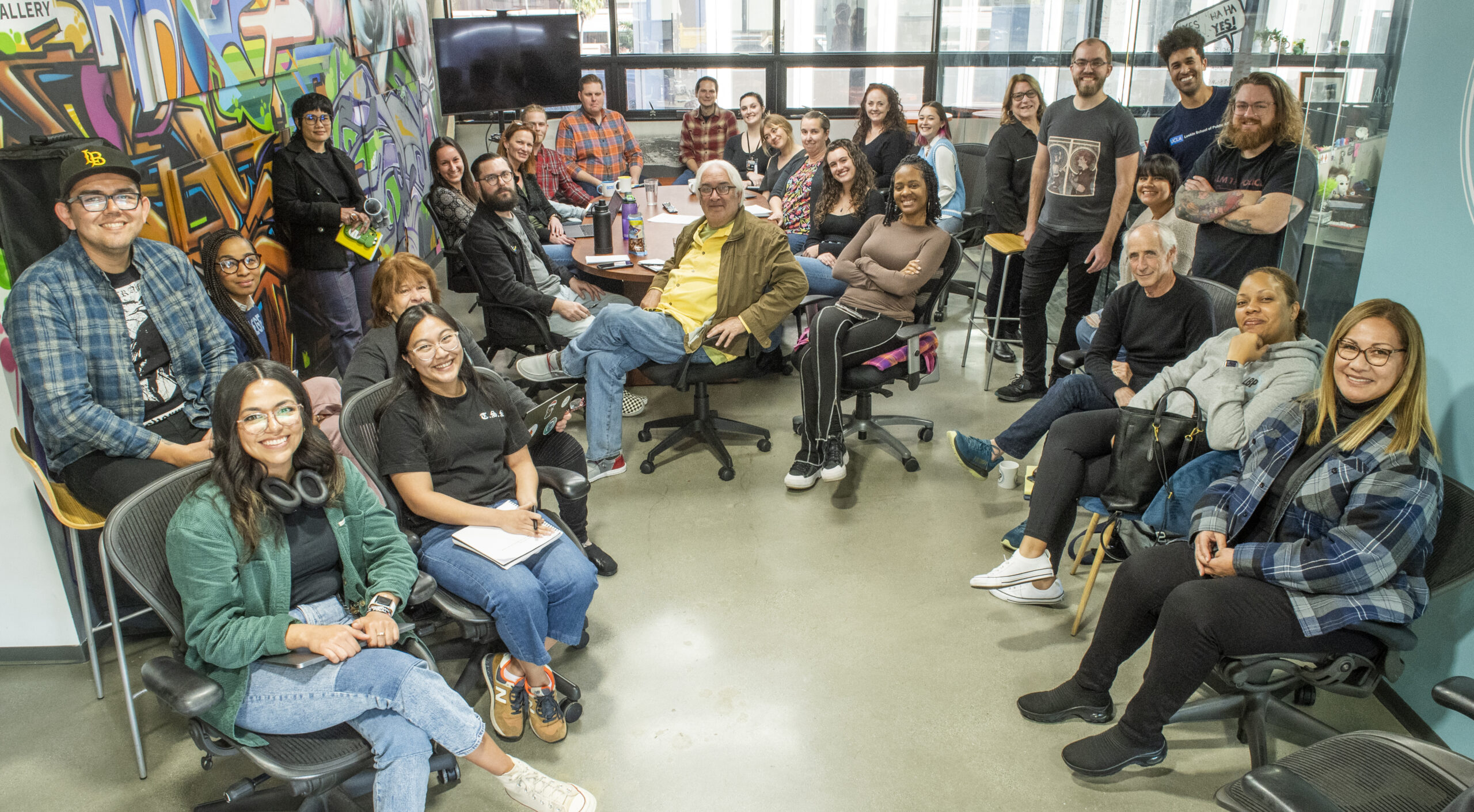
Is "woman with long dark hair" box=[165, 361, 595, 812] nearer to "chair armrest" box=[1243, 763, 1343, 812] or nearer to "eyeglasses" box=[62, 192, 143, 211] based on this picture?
"eyeglasses" box=[62, 192, 143, 211]

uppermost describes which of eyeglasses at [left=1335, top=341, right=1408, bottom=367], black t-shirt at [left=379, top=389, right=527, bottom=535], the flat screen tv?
the flat screen tv

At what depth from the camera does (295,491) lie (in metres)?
2.29

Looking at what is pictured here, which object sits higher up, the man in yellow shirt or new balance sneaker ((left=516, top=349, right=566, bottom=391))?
the man in yellow shirt

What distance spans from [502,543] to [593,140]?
508 centimetres

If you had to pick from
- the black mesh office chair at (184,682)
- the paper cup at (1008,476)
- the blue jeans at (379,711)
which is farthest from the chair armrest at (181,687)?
the paper cup at (1008,476)

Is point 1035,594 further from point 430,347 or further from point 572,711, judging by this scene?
point 430,347

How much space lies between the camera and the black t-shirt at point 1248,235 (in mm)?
3535

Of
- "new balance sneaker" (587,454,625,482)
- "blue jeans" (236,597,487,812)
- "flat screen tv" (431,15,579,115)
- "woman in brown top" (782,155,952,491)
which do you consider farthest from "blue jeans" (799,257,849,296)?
"flat screen tv" (431,15,579,115)

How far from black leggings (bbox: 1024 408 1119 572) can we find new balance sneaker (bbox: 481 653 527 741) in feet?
5.80

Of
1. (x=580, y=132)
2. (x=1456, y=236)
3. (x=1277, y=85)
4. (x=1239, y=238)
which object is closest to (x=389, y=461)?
(x=1456, y=236)

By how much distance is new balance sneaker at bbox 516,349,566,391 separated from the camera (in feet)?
14.5

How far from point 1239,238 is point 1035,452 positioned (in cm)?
130

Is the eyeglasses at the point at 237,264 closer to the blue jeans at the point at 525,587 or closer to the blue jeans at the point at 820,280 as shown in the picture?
the blue jeans at the point at 525,587

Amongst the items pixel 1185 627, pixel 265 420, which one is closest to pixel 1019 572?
pixel 1185 627
